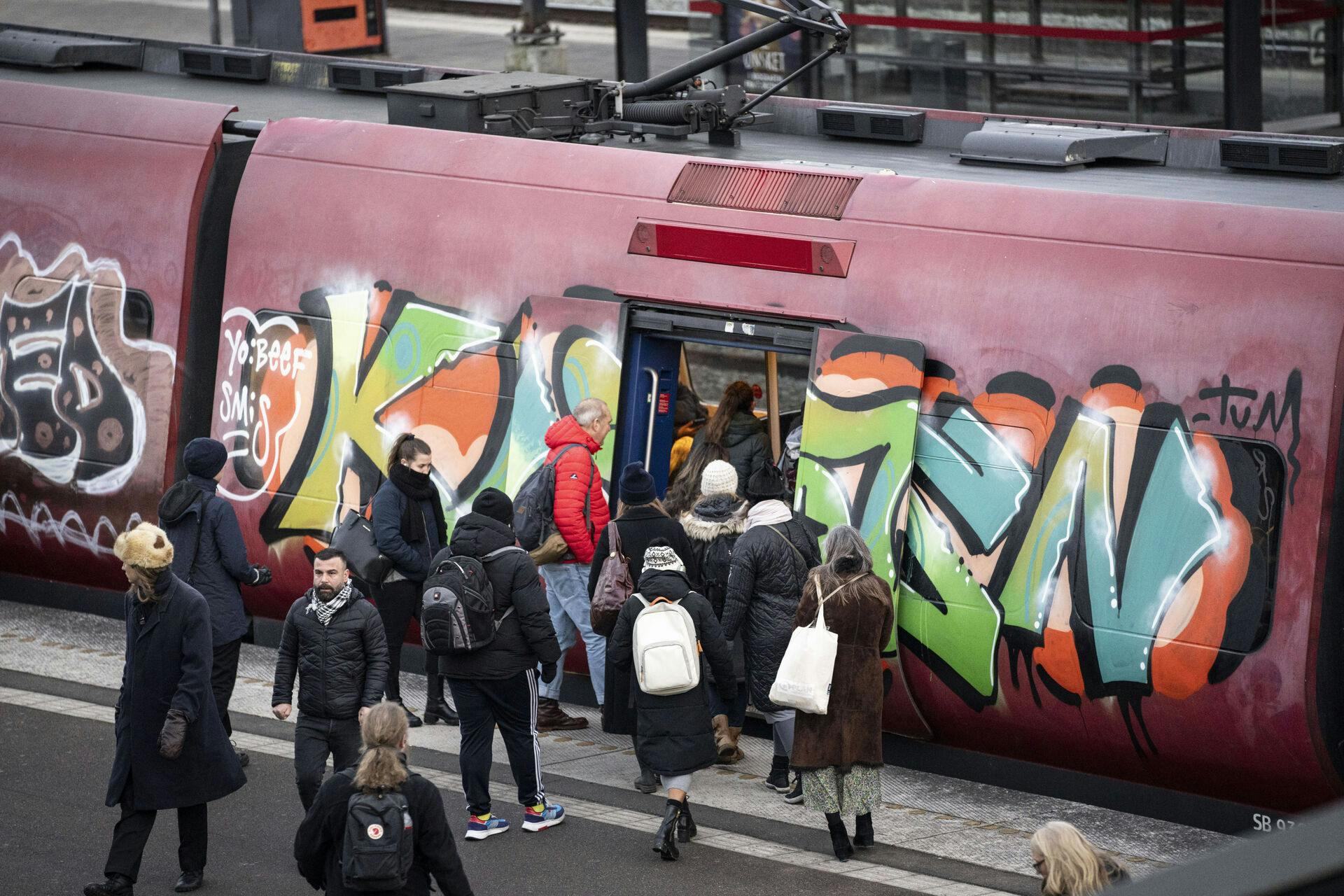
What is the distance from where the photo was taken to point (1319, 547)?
6672 mm

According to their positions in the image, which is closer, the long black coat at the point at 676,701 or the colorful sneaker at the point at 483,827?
the long black coat at the point at 676,701

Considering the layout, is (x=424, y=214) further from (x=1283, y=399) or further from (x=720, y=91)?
(x=1283, y=399)

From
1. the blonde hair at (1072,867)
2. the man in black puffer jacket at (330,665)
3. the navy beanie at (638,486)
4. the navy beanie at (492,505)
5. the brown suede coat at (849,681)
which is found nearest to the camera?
the blonde hair at (1072,867)

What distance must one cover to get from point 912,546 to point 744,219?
75.2 inches

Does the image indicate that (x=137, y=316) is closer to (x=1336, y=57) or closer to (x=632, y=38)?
(x=632, y=38)

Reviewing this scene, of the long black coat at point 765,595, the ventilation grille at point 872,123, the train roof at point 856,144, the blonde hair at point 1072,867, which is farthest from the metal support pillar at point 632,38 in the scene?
the blonde hair at point 1072,867

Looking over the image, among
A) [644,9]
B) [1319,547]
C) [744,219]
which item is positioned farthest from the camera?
[644,9]

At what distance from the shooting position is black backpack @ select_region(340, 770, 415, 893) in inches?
195

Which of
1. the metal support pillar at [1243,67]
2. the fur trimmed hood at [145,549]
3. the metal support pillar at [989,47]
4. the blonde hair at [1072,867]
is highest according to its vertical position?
the metal support pillar at [989,47]

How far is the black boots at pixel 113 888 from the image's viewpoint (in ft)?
21.2

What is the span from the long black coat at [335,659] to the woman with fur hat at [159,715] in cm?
36

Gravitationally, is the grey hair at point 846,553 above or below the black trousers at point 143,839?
above

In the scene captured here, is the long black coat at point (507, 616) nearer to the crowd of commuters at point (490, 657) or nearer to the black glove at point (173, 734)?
the crowd of commuters at point (490, 657)

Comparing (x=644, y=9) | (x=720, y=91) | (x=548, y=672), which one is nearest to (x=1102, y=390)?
(x=548, y=672)
